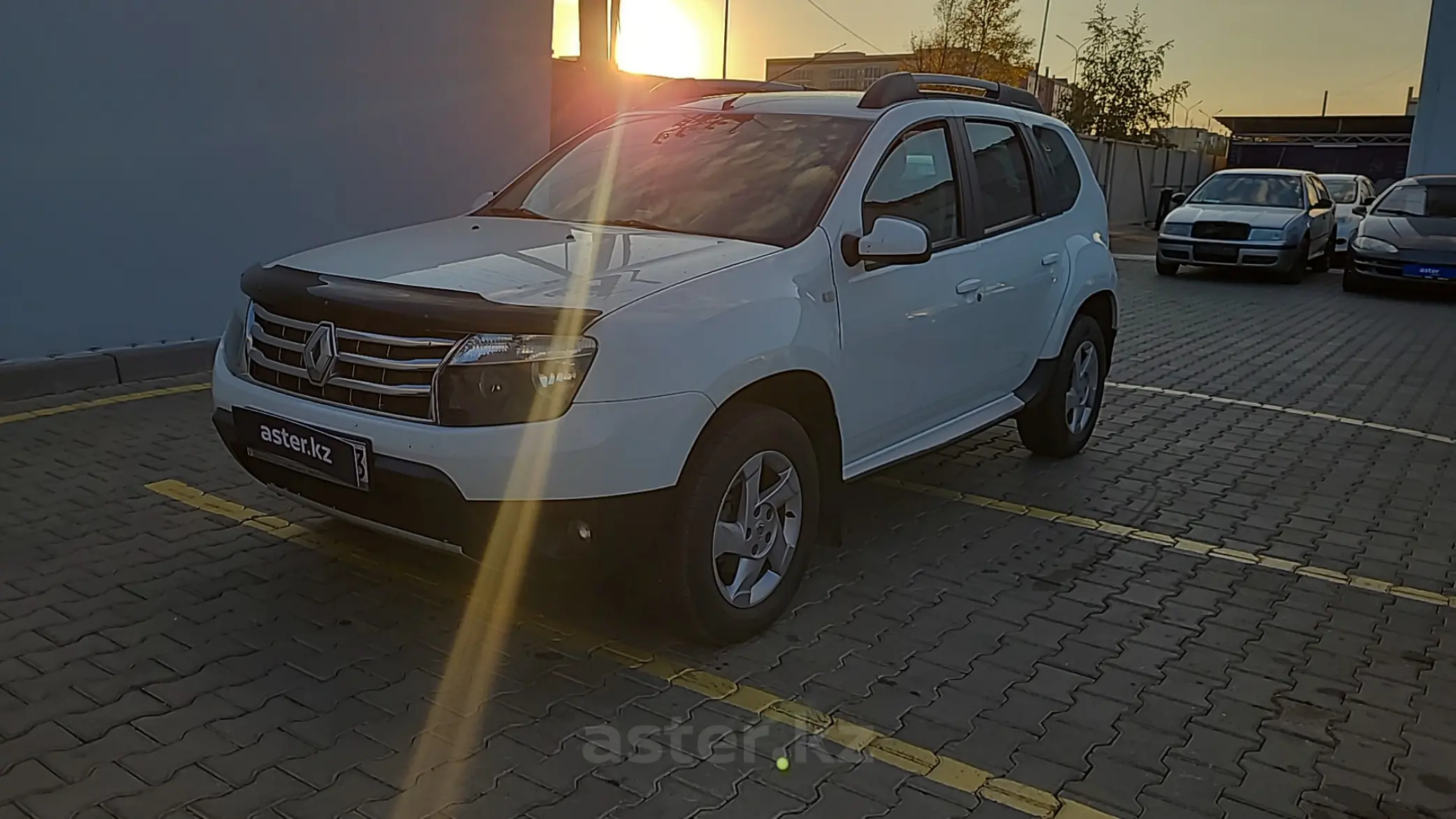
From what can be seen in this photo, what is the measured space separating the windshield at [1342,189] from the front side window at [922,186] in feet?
60.5

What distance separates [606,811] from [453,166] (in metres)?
7.41

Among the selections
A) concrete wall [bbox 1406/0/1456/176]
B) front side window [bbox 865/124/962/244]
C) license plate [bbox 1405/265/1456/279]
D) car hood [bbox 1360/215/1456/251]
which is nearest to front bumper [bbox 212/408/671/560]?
front side window [bbox 865/124/962/244]

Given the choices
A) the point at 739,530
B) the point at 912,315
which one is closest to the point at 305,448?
the point at 739,530

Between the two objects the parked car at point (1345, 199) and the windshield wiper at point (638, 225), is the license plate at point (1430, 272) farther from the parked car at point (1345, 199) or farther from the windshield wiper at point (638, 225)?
the windshield wiper at point (638, 225)

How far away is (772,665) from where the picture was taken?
3752 mm

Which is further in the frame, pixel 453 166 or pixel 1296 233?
pixel 1296 233

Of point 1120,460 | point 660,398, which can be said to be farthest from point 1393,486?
point 660,398

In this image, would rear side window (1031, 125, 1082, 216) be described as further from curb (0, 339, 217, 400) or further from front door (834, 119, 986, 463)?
curb (0, 339, 217, 400)

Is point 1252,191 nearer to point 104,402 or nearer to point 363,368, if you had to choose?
point 104,402

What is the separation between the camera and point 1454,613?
446 centimetres

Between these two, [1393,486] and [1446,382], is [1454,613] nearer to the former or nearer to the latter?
[1393,486]

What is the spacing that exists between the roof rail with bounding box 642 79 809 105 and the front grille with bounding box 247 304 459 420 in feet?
7.57

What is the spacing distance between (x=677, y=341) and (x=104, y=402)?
4.89 meters

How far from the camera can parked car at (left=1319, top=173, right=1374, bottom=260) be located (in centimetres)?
1825
